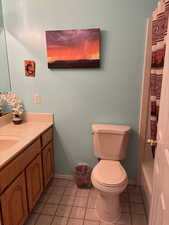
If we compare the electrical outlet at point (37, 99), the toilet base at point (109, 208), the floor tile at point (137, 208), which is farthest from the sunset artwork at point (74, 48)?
the floor tile at point (137, 208)

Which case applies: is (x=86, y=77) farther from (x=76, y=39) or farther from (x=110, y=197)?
(x=110, y=197)

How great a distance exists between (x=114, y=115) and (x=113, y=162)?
0.56 metres

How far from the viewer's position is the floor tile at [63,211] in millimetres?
1812

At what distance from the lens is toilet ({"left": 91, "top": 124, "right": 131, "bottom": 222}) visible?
163 centimetres

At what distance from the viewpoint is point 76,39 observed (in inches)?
76.1

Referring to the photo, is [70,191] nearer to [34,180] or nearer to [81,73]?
[34,180]

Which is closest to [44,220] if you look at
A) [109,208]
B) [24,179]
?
[24,179]

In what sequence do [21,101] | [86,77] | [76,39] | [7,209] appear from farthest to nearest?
[21,101] < [86,77] < [76,39] < [7,209]

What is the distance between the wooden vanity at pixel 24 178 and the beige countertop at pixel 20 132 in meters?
0.03

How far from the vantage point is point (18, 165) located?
1.44 metres

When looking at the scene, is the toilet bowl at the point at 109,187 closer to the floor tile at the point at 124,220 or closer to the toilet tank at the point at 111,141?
the floor tile at the point at 124,220

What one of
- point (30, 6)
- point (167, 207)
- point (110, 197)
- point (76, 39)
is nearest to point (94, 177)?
point (110, 197)

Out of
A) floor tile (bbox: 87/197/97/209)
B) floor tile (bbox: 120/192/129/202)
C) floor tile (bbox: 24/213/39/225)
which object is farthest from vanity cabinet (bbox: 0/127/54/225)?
floor tile (bbox: 120/192/129/202)

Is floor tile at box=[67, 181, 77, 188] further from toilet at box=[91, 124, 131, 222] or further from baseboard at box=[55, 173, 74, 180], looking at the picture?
toilet at box=[91, 124, 131, 222]
